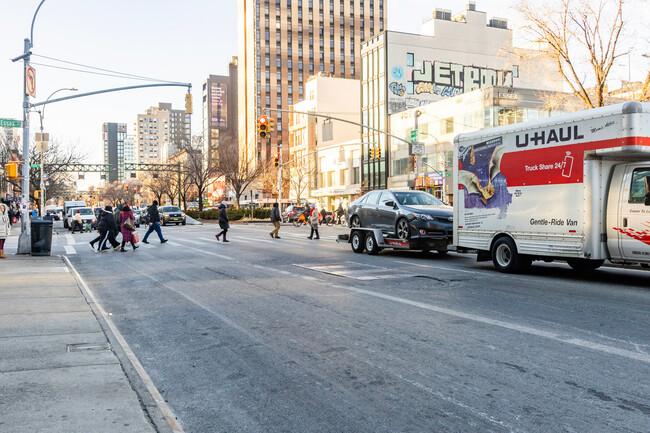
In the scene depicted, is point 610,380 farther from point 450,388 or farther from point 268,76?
point 268,76

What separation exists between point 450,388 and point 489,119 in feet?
145

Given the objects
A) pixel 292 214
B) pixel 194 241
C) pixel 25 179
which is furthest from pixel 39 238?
pixel 292 214

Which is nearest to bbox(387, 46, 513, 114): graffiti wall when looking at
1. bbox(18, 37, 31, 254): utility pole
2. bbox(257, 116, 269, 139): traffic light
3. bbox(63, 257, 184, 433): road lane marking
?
bbox(257, 116, 269, 139): traffic light

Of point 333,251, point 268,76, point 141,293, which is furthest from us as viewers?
point 268,76

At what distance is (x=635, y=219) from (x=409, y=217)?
6470mm

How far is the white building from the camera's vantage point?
70.6 metres

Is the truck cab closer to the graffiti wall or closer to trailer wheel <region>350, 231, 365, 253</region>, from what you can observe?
trailer wheel <region>350, 231, 365, 253</region>

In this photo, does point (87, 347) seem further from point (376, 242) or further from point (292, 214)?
point (292, 214)

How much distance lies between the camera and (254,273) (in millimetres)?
12516

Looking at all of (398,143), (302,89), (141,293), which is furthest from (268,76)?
(141,293)

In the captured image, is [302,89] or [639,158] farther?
[302,89]

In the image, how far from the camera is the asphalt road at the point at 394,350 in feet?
13.1

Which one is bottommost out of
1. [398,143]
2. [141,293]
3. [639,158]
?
[141,293]

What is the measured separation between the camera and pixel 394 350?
571 cm
